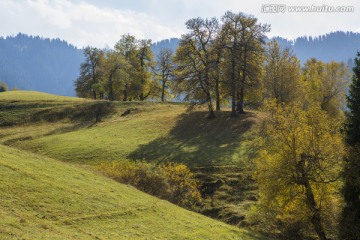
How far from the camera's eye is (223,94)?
68.8 metres

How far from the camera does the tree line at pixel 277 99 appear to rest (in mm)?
29484

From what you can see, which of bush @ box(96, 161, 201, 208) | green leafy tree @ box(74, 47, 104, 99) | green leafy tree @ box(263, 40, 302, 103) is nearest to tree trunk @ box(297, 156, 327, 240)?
bush @ box(96, 161, 201, 208)

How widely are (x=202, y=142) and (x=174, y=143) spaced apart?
4.75 metres

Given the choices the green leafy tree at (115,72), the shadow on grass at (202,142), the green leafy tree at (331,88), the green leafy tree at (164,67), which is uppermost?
the green leafy tree at (164,67)

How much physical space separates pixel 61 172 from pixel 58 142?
1237 inches

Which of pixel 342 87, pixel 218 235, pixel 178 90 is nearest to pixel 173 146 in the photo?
pixel 178 90

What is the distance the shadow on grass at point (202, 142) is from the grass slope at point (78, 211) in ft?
58.4

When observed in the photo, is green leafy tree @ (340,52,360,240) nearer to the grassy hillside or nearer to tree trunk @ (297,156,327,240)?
tree trunk @ (297,156,327,240)

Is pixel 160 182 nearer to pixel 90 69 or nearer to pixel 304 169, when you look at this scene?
pixel 304 169

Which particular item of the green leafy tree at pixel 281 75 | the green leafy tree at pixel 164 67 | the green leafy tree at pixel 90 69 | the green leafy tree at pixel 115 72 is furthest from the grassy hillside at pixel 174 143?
the green leafy tree at pixel 90 69

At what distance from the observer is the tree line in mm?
29484

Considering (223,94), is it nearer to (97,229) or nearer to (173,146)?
(173,146)

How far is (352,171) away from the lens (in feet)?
90.9

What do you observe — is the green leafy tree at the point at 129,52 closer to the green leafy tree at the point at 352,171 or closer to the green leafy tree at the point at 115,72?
the green leafy tree at the point at 115,72
